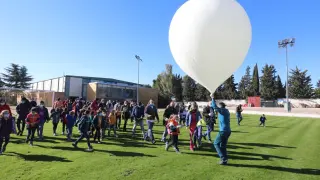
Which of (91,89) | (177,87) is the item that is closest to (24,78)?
(91,89)

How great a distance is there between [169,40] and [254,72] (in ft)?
275

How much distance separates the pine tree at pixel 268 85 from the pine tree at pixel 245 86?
4.87m

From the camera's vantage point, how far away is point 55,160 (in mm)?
7449

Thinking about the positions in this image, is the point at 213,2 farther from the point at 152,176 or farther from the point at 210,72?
the point at 152,176

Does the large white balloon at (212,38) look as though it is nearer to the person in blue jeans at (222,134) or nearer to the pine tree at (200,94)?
the person in blue jeans at (222,134)

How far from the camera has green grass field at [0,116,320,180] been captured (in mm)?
6203

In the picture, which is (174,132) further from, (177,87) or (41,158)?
(177,87)

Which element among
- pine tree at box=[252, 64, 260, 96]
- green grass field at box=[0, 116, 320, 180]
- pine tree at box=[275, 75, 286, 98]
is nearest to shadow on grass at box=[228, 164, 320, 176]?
green grass field at box=[0, 116, 320, 180]

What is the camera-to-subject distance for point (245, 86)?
296 ft

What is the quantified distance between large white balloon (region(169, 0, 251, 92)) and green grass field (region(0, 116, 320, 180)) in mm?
2620

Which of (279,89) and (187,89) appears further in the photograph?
(187,89)

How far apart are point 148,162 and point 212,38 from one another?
4.25 meters

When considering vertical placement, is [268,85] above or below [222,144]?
above

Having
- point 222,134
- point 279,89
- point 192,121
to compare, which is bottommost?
point 222,134
